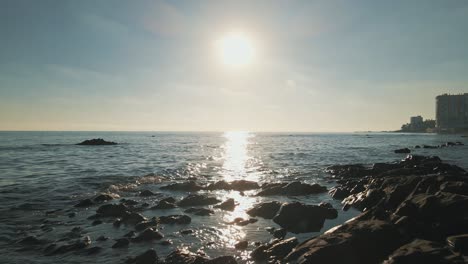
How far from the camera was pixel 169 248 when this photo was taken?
505 inches

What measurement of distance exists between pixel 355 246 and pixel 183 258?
5776 mm

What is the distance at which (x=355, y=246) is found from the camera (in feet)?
33.4

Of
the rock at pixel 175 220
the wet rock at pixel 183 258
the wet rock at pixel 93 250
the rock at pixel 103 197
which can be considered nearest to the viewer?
the wet rock at pixel 183 258

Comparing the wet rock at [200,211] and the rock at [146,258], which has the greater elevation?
the rock at [146,258]

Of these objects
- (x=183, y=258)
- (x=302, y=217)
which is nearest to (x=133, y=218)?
(x=183, y=258)

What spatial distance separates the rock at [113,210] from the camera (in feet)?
59.0

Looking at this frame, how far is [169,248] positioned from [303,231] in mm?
5998

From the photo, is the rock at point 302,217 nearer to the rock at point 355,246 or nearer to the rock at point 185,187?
the rock at point 355,246

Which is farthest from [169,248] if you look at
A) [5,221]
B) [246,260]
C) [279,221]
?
[5,221]

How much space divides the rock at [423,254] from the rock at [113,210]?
13597 mm

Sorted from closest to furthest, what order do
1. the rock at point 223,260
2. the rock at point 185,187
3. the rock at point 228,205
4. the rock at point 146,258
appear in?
the rock at point 223,260 < the rock at point 146,258 < the rock at point 228,205 < the rock at point 185,187

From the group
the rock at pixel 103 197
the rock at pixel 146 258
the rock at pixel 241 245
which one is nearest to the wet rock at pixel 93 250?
the rock at pixel 146 258

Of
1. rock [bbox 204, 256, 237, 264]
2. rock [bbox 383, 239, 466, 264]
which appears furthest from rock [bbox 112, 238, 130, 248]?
rock [bbox 383, 239, 466, 264]

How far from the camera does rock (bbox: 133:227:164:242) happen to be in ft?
45.1
